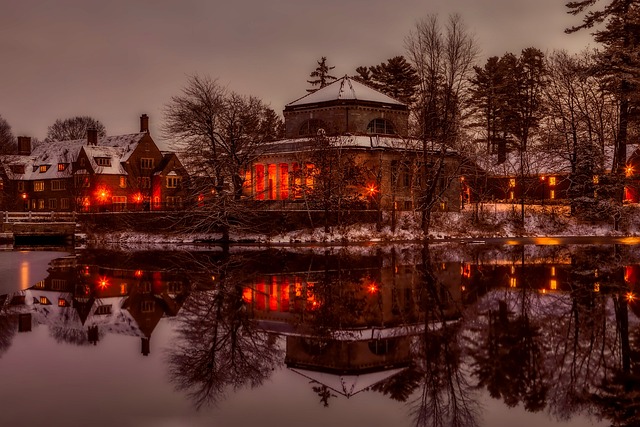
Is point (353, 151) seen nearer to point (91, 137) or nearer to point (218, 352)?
point (218, 352)

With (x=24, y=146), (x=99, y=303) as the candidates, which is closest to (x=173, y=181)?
(x=24, y=146)

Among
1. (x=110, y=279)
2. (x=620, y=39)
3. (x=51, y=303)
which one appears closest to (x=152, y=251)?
(x=110, y=279)

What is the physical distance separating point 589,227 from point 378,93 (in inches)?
858

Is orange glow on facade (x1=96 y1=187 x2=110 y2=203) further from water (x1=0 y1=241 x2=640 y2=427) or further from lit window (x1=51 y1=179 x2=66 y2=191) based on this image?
water (x1=0 y1=241 x2=640 y2=427)

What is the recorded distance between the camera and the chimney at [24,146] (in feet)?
287

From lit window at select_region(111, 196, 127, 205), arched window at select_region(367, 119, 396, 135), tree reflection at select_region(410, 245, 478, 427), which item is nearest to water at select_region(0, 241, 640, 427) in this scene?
tree reflection at select_region(410, 245, 478, 427)

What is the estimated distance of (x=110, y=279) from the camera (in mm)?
25391

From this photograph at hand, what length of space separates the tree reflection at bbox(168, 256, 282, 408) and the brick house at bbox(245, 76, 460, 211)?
3001cm

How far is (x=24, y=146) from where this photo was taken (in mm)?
88188

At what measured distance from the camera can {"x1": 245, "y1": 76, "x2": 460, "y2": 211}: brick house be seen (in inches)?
1928

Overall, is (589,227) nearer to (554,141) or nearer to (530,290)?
(554,141)

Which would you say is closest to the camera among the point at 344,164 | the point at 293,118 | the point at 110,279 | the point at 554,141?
the point at 110,279

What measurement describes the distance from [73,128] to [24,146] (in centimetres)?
2334

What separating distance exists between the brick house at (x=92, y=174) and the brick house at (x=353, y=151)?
23.7 meters
